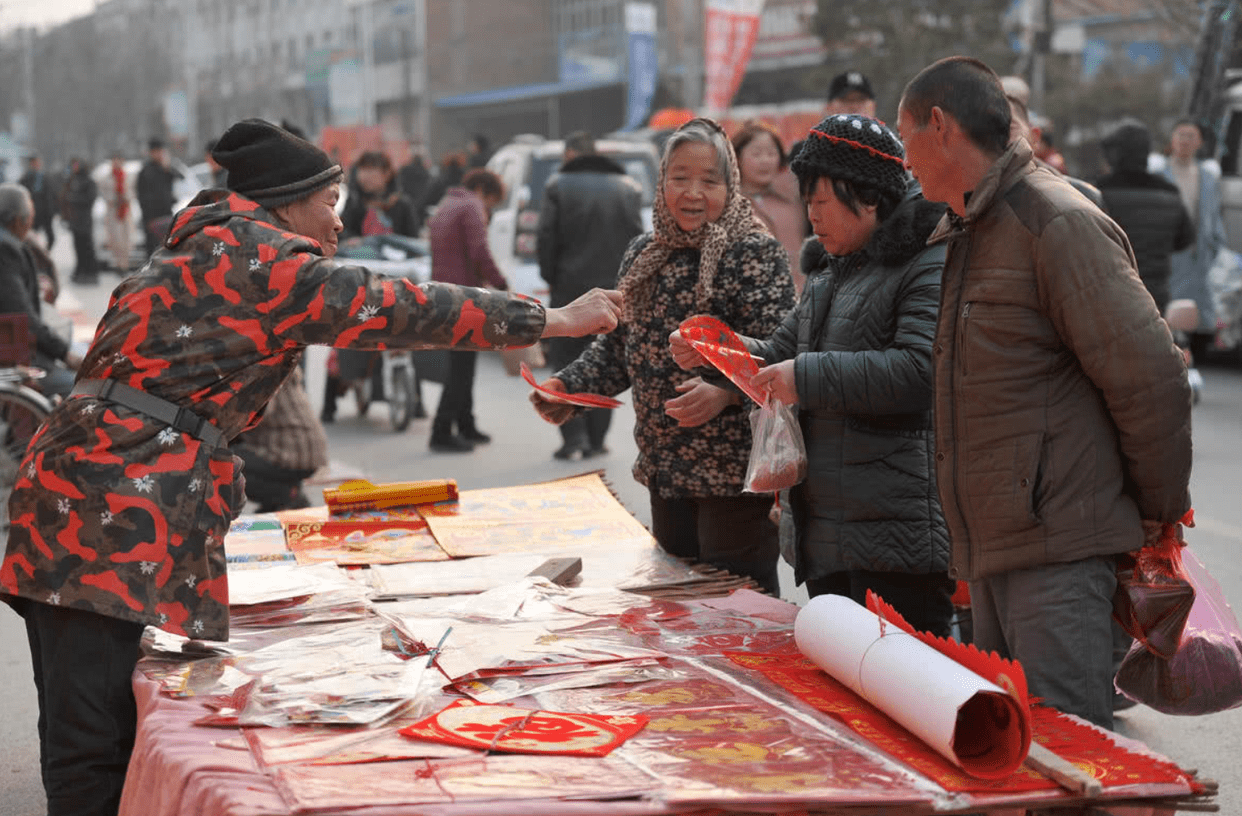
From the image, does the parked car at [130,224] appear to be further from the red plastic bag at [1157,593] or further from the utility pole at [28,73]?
the utility pole at [28,73]

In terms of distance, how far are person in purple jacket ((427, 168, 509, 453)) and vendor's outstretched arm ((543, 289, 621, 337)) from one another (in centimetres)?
633

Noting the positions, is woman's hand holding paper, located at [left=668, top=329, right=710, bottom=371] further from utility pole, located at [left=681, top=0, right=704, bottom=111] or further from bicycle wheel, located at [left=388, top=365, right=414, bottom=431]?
utility pole, located at [left=681, top=0, right=704, bottom=111]

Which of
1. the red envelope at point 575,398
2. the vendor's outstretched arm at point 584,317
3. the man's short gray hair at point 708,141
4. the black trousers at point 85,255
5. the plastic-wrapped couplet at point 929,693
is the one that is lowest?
the black trousers at point 85,255

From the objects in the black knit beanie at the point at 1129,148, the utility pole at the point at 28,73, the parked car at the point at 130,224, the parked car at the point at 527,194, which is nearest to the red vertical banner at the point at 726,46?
the parked car at the point at 130,224

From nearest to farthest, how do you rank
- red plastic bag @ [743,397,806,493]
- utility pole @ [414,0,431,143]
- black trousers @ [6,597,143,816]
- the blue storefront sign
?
black trousers @ [6,597,143,816]
red plastic bag @ [743,397,806,493]
the blue storefront sign
utility pole @ [414,0,431,143]

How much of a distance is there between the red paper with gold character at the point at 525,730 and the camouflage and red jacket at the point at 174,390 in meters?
0.65

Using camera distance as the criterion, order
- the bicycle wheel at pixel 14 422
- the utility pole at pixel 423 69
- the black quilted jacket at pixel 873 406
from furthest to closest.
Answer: the utility pole at pixel 423 69
the bicycle wheel at pixel 14 422
the black quilted jacket at pixel 873 406

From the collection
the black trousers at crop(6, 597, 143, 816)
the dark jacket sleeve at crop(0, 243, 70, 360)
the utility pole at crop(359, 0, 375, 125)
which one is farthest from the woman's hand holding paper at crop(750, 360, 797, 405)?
the utility pole at crop(359, 0, 375, 125)

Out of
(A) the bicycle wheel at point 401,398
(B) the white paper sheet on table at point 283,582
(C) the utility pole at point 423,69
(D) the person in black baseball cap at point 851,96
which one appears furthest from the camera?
(C) the utility pole at point 423,69

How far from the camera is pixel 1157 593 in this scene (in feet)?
9.59

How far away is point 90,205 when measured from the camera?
2358 cm

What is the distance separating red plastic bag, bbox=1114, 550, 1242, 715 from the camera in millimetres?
3105

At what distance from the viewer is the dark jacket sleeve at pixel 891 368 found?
3.31 m

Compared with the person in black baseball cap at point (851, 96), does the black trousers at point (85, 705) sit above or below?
below
